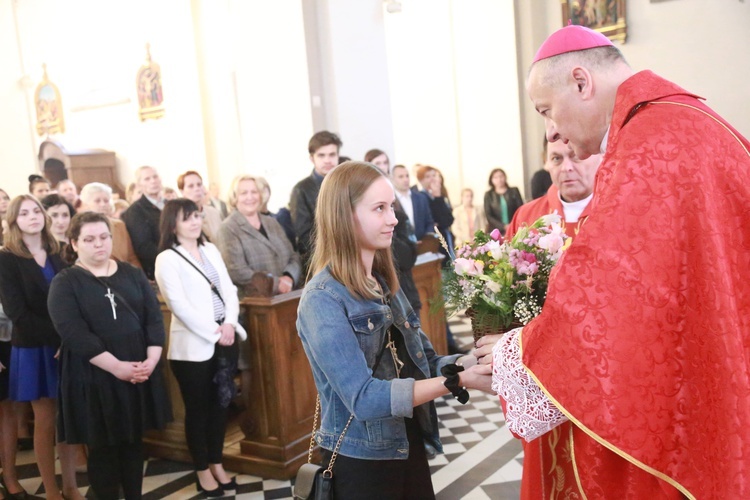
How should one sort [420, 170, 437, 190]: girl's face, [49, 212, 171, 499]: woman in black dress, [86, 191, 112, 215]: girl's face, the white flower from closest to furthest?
the white flower
[49, 212, 171, 499]: woman in black dress
[86, 191, 112, 215]: girl's face
[420, 170, 437, 190]: girl's face

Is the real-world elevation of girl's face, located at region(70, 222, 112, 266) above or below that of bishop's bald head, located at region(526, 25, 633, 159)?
below

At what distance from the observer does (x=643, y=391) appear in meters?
1.56

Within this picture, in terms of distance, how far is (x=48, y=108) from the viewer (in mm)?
15781

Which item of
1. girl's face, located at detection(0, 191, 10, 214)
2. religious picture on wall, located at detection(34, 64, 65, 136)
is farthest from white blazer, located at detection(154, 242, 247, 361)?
religious picture on wall, located at detection(34, 64, 65, 136)

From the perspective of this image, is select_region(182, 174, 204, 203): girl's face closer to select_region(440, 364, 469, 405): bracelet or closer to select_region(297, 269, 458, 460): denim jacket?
select_region(297, 269, 458, 460): denim jacket

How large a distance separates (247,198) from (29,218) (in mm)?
1450

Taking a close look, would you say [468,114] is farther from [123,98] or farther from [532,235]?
[532,235]

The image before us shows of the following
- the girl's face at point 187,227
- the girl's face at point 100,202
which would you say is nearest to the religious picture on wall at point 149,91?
the girl's face at point 100,202

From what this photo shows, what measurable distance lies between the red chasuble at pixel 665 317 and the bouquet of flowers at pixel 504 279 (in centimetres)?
34

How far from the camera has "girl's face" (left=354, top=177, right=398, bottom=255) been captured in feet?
6.96

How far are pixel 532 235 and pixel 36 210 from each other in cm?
341

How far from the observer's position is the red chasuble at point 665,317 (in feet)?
5.09

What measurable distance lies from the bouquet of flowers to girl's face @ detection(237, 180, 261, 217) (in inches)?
124

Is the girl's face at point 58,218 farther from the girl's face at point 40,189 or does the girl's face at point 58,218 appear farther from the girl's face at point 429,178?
the girl's face at point 429,178
